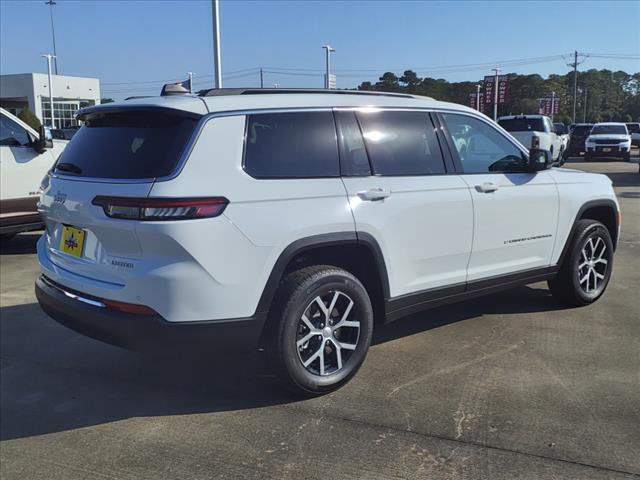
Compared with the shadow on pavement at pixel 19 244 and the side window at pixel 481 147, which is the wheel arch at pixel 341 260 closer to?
the side window at pixel 481 147

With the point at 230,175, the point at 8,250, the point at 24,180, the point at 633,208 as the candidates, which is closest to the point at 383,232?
the point at 230,175

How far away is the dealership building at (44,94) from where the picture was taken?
199 feet

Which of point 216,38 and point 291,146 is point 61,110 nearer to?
point 216,38

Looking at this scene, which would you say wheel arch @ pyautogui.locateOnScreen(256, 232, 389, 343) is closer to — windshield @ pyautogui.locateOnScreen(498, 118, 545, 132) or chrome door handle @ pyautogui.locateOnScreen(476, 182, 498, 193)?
chrome door handle @ pyautogui.locateOnScreen(476, 182, 498, 193)

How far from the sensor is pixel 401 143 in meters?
4.29

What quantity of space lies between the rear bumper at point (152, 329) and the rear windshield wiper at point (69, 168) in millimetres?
749

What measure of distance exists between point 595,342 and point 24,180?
743 cm

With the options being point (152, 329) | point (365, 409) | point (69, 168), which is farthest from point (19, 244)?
point (365, 409)

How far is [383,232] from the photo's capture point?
13.0 feet

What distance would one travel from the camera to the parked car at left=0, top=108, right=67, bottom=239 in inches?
327

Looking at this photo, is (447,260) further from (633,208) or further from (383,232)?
(633,208)

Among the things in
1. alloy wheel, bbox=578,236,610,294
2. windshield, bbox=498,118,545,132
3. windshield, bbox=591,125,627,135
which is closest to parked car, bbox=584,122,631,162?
windshield, bbox=591,125,627,135

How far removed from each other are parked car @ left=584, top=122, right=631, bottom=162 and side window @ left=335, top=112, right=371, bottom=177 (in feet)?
84.9

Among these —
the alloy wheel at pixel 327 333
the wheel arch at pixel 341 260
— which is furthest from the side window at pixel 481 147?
the alloy wheel at pixel 327 333
